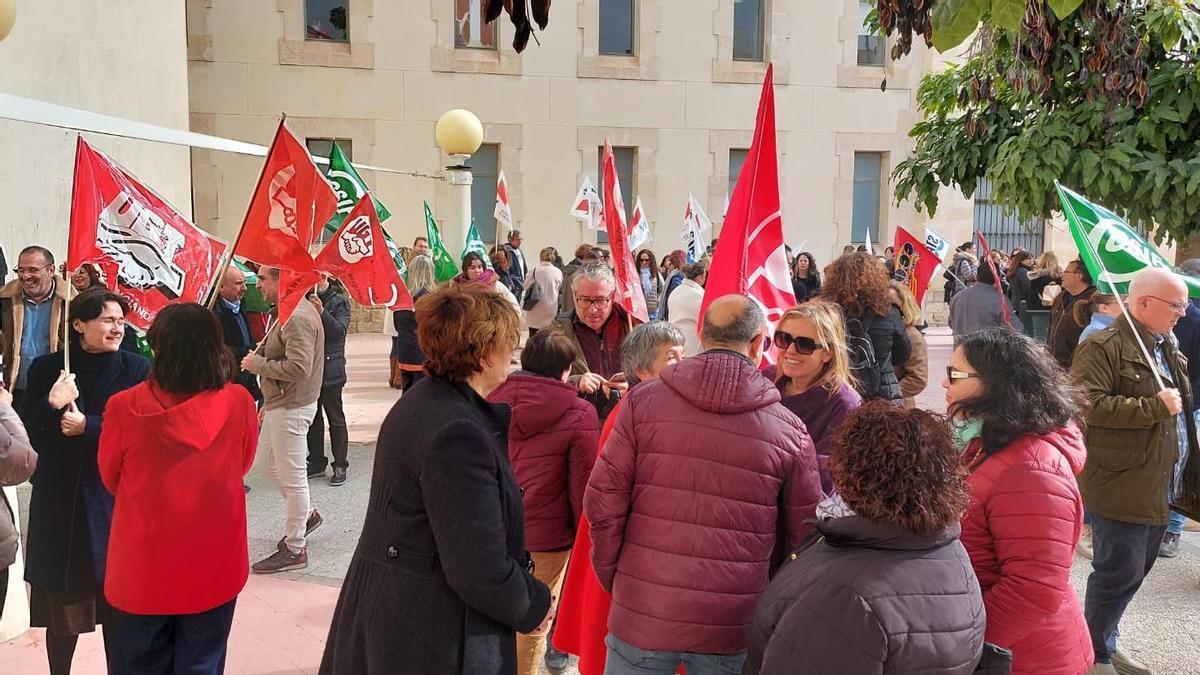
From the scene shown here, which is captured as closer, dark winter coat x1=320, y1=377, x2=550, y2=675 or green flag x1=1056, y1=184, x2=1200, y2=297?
dark winter coat x1=320, y1=377, x2=550, y2=675

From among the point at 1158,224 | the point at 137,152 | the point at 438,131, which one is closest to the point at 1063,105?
the point at 1158,224

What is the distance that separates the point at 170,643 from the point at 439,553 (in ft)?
4.79

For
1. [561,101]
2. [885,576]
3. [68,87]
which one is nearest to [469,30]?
[561,101]

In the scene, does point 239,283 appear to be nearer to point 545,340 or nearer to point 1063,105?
point 545,340

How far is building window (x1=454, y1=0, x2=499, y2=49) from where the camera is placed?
18.3m

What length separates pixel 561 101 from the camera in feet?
61.6

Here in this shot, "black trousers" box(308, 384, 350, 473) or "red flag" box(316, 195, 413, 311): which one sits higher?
"red flag" box(316, 195, 413, 311)

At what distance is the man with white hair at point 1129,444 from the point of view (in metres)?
4.16

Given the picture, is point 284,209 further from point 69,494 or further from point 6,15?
point 69,494

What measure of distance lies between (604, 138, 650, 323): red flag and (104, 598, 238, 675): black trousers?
2844 millimetres

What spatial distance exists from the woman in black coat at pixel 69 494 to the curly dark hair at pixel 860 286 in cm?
360

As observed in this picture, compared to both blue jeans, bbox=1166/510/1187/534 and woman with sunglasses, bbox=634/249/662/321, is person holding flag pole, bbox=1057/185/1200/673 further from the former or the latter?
woman with sunglasses, bbox=634/249/662/321

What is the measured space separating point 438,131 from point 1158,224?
→ 6216 millimetres

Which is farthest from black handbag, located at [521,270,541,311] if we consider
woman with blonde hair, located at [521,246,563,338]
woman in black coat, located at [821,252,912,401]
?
woman in black coat, located at [821,252,912,401]
